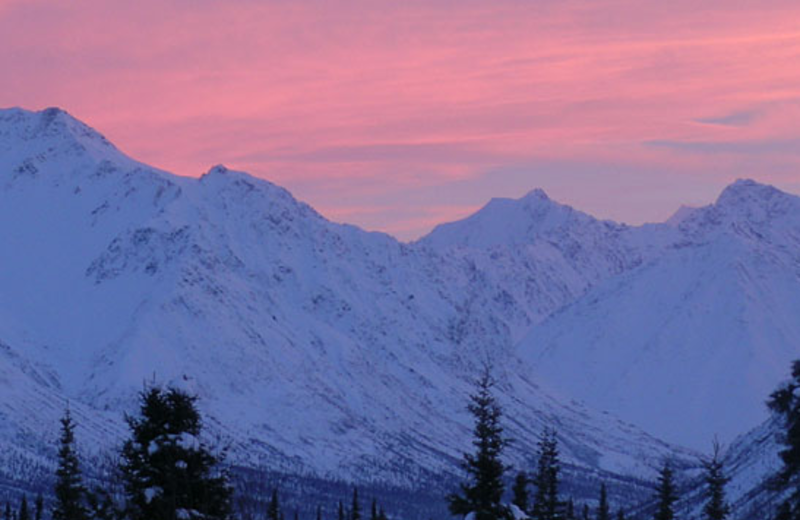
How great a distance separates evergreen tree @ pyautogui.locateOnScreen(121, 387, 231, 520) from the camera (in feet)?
115

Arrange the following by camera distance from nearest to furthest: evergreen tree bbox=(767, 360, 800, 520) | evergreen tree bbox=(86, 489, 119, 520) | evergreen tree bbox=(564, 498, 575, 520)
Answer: evergreen tree bbox=(86, 489, 119, 520), evergreen tree bbox=(767, 360, 800, 520), evergreen tree bbox=(564, 498, 575, 520)

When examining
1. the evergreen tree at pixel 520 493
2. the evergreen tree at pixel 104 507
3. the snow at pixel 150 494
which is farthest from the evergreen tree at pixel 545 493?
the evergreen tree at pixel 104 507

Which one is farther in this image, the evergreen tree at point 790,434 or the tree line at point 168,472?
the evergreen tree at point 790,434

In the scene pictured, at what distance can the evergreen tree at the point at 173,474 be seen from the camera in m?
34.9

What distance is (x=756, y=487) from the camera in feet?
531

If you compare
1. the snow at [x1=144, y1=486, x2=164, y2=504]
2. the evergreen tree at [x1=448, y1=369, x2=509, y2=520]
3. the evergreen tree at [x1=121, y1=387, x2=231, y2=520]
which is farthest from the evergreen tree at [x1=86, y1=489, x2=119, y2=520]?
the evergreen tree at [x1=448, y1=369, x2=509, y2=520]

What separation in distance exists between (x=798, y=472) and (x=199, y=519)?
55.1ft

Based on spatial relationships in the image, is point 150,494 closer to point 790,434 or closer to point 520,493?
point 790,434

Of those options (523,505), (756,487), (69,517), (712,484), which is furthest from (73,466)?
(756,487)

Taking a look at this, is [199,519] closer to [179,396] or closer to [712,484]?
[179,396]

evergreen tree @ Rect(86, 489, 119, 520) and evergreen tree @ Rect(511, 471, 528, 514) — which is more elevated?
evergreen tree @ Rect(511, 471, 528, 514)

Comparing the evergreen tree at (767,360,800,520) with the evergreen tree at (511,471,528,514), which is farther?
the evergreen tree at (511,471,528,514)

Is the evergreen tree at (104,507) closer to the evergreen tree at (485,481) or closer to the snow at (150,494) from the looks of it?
the snow at (150,494)

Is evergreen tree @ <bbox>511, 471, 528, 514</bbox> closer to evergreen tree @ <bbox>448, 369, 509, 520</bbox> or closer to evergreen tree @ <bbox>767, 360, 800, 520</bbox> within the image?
evergreen tree @ <bbox>448, 369, 509, 520</bbox>
